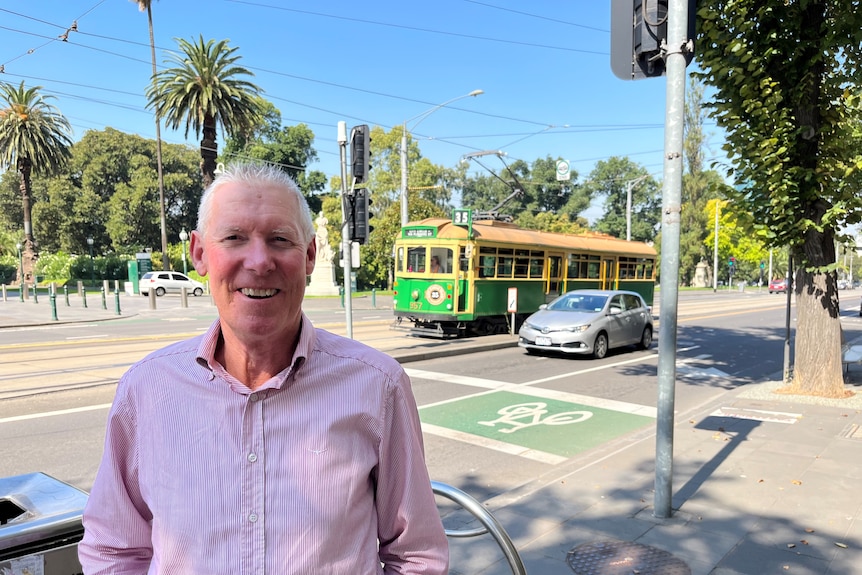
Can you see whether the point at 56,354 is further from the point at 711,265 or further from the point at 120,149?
the point at 711,265

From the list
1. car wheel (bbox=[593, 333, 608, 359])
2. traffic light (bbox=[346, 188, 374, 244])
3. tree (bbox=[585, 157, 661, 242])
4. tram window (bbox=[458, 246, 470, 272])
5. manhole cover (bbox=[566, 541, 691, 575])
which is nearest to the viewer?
manhole cover (bbox=[566, 541, 691, 575])

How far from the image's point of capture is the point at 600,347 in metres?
13.0

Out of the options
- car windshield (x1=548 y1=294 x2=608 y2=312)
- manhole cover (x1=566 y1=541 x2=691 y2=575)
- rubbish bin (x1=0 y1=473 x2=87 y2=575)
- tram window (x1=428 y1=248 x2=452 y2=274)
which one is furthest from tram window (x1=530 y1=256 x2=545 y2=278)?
rubbish bin (x1=0 y1=473 x2=87 y2=575)

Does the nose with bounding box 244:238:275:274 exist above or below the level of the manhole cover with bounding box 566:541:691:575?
above

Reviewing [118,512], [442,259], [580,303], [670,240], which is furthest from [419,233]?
[118,512]

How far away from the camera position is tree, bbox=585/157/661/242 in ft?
262

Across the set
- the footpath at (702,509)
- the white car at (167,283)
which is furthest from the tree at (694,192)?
the footpath at (702,509)

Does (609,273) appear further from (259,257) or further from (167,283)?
(167,283)

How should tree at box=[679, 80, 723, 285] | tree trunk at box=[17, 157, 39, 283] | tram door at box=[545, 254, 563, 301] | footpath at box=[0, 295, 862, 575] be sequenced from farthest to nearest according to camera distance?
tree at box=[679, 80, 723, 285] < tree trunk at box=[17, 157, 39, 283] < tram door at box=[545, 254, 563, 301] < footpath at box=[0, 295, 862, 575]

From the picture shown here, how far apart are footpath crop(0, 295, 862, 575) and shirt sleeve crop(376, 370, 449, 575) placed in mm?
2194

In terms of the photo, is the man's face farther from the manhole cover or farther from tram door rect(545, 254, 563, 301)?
tram door rect(545, 254, 563, 301)

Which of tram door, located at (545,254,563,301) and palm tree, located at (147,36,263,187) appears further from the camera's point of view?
palm tree, located at (147,36,263,187)

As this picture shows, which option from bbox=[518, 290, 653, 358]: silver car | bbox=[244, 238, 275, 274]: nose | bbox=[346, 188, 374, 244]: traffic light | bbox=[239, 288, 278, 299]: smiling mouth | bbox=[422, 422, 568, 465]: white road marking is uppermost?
bbox=[346, 188, 374, 244]: traffic light

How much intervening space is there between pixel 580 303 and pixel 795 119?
6.36m
